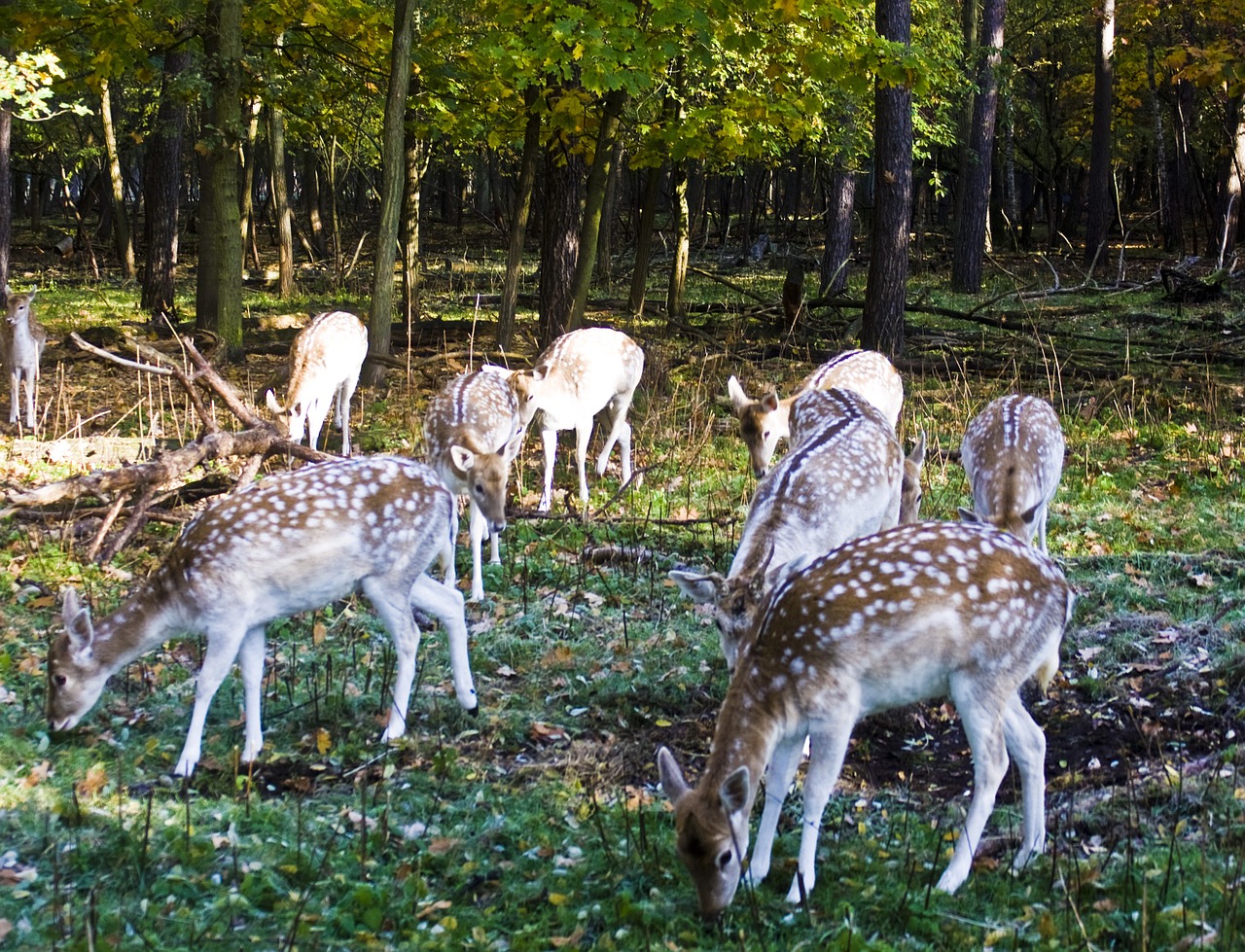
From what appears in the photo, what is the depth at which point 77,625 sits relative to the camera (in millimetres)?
5918

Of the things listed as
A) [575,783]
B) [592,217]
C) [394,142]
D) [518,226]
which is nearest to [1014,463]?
[575,783]

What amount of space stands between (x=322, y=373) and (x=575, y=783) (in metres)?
7.26

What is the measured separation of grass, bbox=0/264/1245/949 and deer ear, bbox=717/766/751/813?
43 cm

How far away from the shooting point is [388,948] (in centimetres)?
437

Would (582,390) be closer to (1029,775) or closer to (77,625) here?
(77,625)

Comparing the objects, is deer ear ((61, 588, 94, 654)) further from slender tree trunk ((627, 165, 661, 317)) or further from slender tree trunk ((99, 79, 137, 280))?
slender tree trunk ((99, 79, 137, 280))

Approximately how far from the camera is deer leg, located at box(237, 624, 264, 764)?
600 cm

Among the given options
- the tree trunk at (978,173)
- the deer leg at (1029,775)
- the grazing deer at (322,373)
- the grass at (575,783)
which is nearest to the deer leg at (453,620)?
the grass at (575,783)

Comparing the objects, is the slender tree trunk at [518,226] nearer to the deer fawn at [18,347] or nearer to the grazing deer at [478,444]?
the grazing deer at [478,444]

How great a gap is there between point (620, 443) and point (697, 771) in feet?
20.6

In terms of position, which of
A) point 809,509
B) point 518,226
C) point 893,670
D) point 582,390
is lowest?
point 893,670

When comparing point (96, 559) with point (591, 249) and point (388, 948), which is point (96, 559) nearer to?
point (388, 948)

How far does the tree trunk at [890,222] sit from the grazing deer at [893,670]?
1058cm

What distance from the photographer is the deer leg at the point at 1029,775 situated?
5012 millimetres
